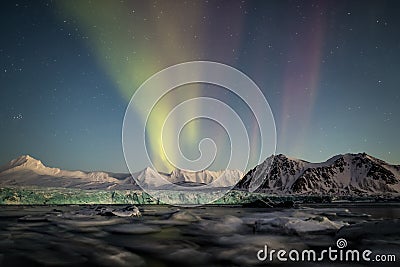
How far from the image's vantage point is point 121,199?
112750 mm

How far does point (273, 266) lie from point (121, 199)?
10613 cm

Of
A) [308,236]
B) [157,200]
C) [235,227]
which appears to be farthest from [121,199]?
[308,236]

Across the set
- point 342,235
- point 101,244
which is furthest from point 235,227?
point 101,244

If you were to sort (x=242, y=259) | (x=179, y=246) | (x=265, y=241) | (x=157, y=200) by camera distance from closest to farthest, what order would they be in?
(x=242, y=259)
(x=179, y=246)
(x=265, y=241)
(x=157, y=200)

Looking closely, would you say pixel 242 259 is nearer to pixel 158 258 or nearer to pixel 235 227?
pixel 158 258

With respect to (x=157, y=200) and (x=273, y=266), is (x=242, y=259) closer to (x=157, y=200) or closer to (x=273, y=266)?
(x=273, y=266)

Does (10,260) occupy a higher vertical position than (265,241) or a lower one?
lower

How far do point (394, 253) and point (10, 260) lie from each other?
55.7 feet

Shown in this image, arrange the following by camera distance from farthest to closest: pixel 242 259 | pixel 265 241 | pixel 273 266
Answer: pixel 265 241
pixel 242 259
pixel 273 266

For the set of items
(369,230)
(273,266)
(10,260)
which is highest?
(369,230)

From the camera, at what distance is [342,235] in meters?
20.1

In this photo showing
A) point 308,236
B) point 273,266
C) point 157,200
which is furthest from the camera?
point 157,200

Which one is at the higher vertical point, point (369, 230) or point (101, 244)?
point (369, 230)

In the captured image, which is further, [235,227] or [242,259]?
[235,227]
